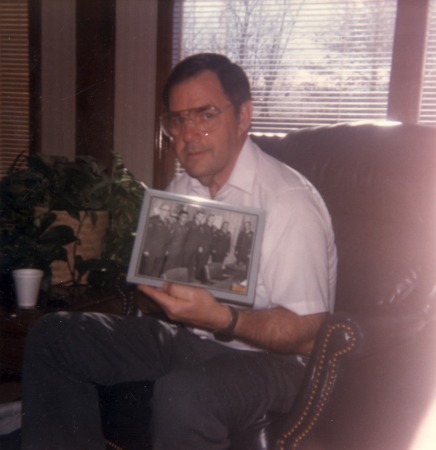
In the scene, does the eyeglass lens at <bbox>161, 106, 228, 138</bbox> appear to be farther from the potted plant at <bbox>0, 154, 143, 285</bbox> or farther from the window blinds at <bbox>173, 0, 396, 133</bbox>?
the window blinds at <bbox>173, 0, 396, 133</bbox>

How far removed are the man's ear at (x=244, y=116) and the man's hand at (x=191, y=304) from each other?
0.53 metres

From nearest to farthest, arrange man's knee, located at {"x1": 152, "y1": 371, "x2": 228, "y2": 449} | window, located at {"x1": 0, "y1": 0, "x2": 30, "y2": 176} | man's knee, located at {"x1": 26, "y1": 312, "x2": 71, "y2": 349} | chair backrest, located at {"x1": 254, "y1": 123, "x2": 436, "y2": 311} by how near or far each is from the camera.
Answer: man's knee, located at {"x1": 152, "y1": 371, "x2": 228, "y2": 449} → man's knee, located at {"x1": 26, "y1": 312, "x2": 71, "y2": 349} → chair backrest, located at {"x1": 254, "y1": 123, "x2": 436, "y2": 311} → window, located at {"x1": 0, "y1": 0, "x2": 30, "y2": 176}

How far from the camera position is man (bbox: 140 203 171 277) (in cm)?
129

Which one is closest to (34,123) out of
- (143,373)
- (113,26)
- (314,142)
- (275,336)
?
(113,26)

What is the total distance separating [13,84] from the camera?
11.5ft

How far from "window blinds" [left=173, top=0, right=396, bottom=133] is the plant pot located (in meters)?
1.11

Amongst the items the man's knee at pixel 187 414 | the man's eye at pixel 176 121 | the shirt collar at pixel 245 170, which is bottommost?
the man's knee at pixel 187 414

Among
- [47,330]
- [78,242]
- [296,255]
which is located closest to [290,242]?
[296,255]

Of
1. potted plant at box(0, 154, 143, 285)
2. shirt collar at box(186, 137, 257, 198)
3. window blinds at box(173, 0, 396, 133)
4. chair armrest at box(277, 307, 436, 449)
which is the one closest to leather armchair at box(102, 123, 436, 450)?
chair armrest at box(277, 307, 436, 449)

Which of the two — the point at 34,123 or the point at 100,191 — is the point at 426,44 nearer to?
the point at 100,191

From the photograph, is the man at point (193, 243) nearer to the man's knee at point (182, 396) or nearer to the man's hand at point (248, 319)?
the man's hand at point (248, 319)

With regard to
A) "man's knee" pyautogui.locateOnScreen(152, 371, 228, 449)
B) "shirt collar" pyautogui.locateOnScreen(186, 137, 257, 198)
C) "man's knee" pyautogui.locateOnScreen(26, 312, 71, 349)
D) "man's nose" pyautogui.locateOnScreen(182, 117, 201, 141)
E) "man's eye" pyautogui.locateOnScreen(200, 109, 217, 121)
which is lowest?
"man's knee" pyautogui.locateOnScreen(152, 371, 228, 449)

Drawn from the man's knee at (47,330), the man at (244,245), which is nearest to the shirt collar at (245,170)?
the man at (244,245)

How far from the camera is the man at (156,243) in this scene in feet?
4.25
